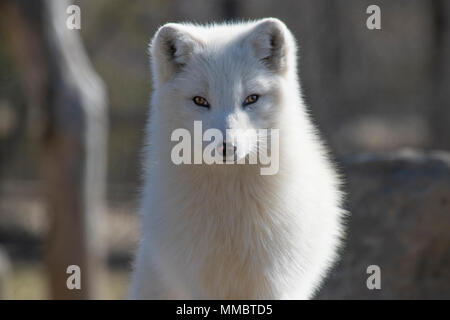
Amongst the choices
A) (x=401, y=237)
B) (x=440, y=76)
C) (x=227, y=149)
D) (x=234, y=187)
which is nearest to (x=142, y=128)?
(x=401, y=237)

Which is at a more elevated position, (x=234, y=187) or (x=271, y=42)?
(x=271, y=42)

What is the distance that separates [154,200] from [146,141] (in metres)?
0.36

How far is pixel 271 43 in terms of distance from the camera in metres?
3.29

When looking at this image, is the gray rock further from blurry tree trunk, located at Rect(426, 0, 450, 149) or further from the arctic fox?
blurry tree trunk, located at Rect(426, 0, 450, 149)

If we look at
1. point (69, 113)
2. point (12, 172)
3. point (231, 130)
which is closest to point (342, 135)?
point (69, 113)

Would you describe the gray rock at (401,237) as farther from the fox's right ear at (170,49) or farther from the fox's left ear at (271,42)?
the fox's right ear at (170,49)

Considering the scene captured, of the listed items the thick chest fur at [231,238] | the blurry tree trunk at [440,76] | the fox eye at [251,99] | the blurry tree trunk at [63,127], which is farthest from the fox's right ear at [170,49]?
the blurry tree trunk at [440,76]

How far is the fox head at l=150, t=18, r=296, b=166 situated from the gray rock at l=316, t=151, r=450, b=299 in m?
1.20

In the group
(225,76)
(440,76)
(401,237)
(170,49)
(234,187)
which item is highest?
(440,76)

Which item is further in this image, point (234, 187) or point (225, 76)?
point (234, 187)

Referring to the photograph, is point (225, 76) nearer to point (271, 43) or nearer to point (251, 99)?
point (251, 99)

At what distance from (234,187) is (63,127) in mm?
3260

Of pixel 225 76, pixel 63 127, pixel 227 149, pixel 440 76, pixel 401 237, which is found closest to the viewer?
pixel 227 149

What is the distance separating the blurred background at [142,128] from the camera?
13.4ft
